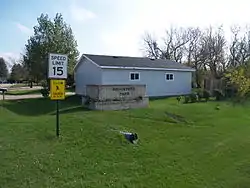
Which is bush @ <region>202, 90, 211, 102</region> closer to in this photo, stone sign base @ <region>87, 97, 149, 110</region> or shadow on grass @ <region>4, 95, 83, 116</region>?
stone sign base @ <region>87, 97, 149, 110</region>

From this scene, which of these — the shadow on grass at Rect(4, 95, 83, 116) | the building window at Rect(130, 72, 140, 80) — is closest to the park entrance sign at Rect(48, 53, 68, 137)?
the shadow on grass at Rect(4, 95, 83, 116)

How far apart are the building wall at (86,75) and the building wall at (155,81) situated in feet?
2.75

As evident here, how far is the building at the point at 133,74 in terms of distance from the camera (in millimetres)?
28578

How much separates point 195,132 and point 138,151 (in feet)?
17.6

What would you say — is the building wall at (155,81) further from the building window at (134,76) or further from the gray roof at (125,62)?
the gray roof at (125,62)

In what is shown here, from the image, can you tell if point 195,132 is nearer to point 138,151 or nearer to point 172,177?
point 138,151

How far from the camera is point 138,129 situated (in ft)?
50.4

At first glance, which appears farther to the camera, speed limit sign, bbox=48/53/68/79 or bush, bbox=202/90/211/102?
bush, bbox=202/90/211/102

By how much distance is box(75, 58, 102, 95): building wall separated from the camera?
28580 mm

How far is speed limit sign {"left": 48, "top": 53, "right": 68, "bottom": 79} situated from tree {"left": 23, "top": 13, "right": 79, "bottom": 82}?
68.5ft

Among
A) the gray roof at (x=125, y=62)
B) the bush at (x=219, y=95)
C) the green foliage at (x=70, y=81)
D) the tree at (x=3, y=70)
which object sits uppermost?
the tree at (x=3, y=70)

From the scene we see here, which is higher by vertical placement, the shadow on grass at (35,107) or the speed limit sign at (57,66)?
the speed limit sign at (57,66)

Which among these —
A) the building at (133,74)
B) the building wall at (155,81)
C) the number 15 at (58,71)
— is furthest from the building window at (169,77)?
the number 15 at (58,71)

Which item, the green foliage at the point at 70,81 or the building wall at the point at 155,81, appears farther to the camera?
the green foliage at the point at 70,81
